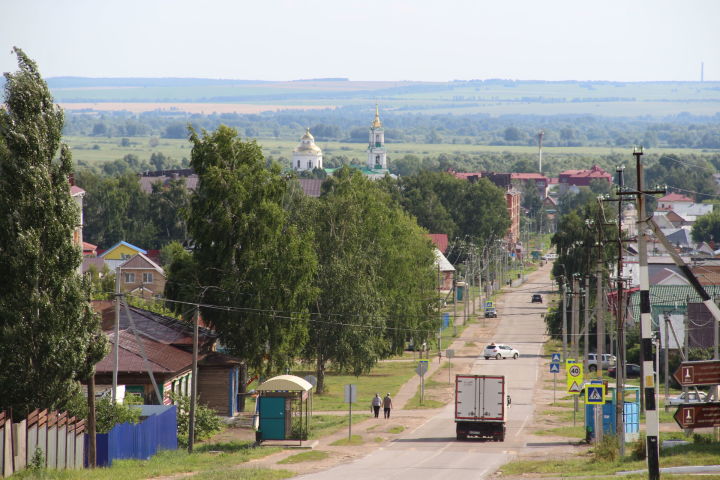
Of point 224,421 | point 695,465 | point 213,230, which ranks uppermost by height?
point 213,230

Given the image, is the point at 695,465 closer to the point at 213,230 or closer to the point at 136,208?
the point at 213,230

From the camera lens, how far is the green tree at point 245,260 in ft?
171

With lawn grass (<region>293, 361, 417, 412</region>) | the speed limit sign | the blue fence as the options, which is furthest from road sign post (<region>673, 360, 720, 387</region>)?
lawn grass (<region>293, 361, 417, 412</region>)

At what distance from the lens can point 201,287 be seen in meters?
52.4

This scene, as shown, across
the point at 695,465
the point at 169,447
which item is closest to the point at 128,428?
the point at 169,447

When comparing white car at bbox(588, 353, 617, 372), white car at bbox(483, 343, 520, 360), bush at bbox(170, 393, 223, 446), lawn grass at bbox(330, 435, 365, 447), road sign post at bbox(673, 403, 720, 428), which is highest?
road sign post at bbox(673, 403, 720, 428)

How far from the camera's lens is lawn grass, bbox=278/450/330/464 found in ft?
128

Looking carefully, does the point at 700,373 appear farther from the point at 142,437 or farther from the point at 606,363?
the point at 606,363

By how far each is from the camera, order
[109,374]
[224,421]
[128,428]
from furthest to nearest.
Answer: [224,421]
[109,374]
[128,428]

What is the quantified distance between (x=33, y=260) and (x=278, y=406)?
44.8 ft

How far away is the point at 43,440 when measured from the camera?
31266 mm

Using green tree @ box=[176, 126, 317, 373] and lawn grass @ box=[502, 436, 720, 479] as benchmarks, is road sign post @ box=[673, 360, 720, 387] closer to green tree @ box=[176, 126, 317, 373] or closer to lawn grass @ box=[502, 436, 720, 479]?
lawn grass @ box=[502, 436, 720, 479]

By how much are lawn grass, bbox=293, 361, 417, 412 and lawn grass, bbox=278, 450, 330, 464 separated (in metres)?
16.8

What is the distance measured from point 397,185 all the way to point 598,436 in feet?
393
